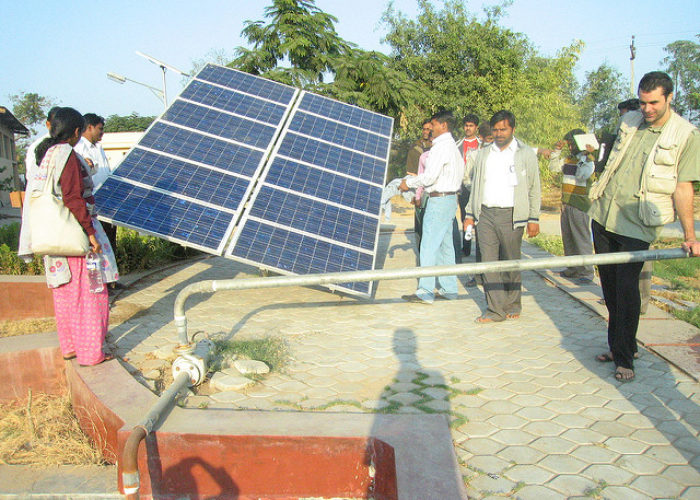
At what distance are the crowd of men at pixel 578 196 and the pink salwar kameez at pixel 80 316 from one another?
3.52 meters

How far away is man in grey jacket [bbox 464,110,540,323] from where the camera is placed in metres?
5.61

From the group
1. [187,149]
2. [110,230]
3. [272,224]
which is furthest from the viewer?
[110,230]

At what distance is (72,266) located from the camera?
421 centimetres

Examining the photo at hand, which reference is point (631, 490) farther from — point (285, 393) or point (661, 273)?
point (661, 273)

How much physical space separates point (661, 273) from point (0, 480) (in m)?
8.27

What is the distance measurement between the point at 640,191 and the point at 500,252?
76.3 inches

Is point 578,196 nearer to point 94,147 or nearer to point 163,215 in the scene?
point 163,215

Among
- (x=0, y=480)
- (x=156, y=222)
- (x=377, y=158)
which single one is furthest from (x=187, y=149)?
(x=0, y=480)

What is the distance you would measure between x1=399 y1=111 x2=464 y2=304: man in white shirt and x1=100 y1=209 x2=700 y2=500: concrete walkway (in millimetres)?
250

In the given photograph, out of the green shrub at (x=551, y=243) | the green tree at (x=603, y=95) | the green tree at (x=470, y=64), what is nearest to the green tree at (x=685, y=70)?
the green tree at (x=603, y=95)

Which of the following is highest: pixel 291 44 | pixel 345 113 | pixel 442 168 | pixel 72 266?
pixel 291 44

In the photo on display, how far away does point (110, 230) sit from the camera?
7027 mm

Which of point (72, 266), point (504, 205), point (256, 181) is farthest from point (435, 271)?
point (256, 181)

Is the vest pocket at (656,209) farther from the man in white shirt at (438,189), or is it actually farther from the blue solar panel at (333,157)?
the blue solar panel at (333,157)
